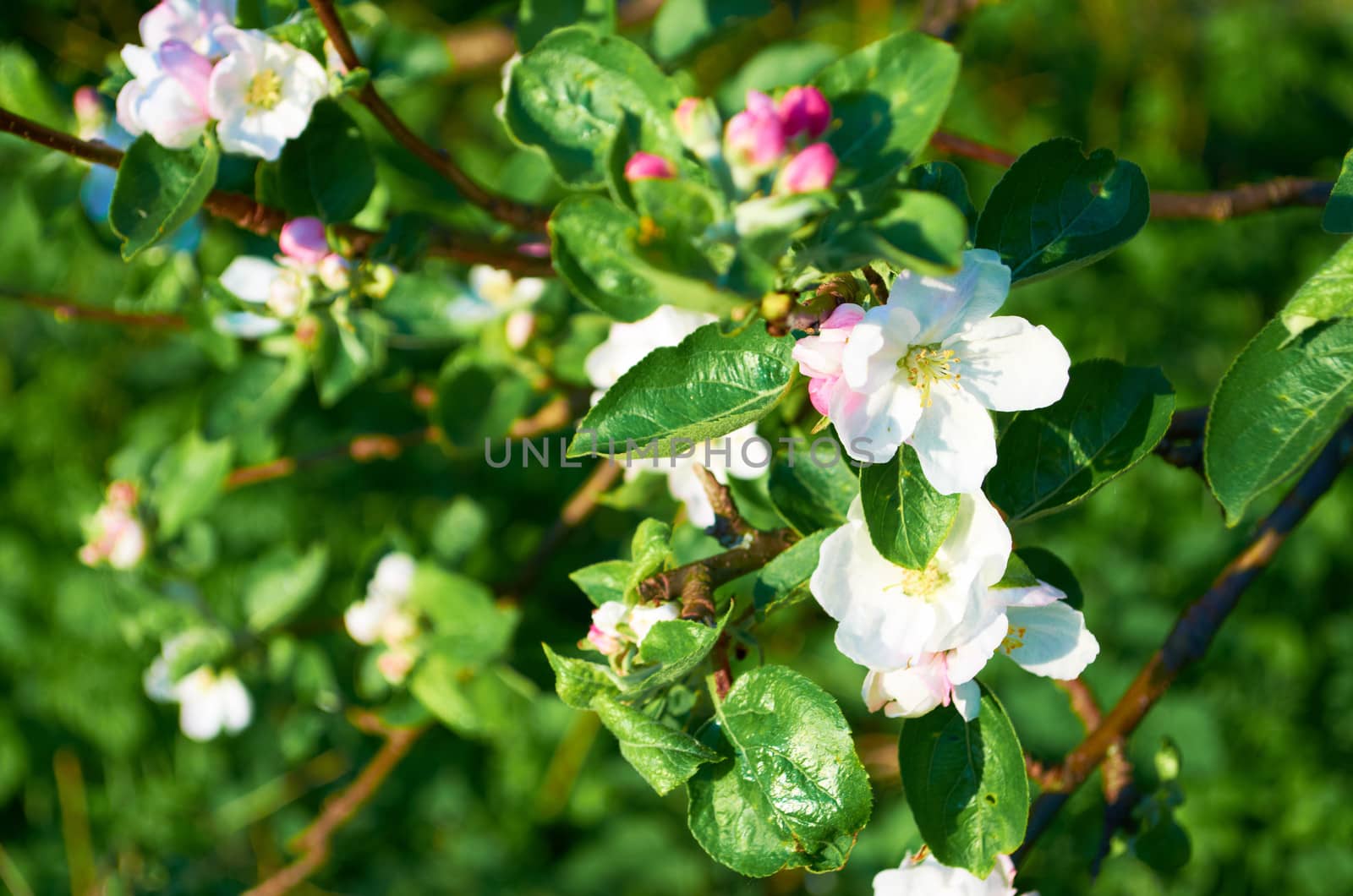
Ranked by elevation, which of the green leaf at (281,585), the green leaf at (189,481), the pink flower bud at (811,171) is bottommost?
the green leaf at (281,585)

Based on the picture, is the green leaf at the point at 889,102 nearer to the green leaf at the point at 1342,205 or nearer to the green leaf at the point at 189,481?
the green leaf at the point at 1342,205

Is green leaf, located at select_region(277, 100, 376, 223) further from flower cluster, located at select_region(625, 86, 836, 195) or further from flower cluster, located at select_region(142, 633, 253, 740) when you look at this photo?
flower cluster, located at select_region(142, 633, 253, 740)

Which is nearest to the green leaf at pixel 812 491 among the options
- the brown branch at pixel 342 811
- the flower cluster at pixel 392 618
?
the flower cluster at pixel 392 618

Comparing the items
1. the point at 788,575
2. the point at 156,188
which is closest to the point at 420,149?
the point at 156,188

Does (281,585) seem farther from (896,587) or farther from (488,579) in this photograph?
(896,587)

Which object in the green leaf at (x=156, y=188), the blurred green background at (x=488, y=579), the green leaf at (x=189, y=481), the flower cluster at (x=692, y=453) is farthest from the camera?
the blurred green background at (x=488, y=579)

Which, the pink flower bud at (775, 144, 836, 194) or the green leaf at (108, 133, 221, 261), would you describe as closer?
the pink flower bud at (775, 144, 836, 194)

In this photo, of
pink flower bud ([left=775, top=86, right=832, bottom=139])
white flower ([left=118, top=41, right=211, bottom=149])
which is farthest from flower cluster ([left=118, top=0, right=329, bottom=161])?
pink flower bud ([left=775, top=86, right=832, bottom=139])

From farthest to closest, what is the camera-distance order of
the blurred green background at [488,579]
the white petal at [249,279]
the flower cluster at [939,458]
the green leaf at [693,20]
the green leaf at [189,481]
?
the blurred green background at [488,579]
the green leaf at [189,481]
the green leaf at [693,20]
the white petal at [249,279]
the flower cluster at [939,458]
